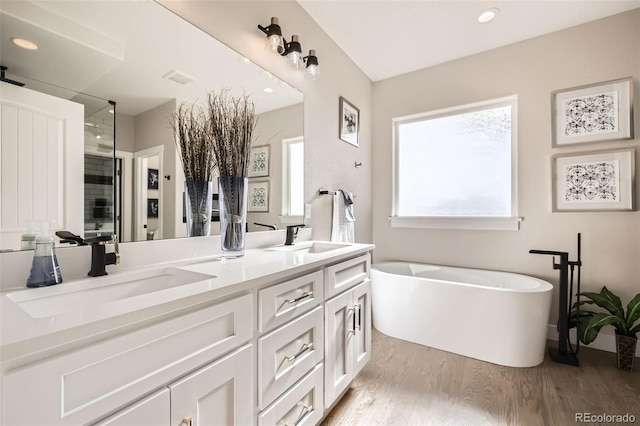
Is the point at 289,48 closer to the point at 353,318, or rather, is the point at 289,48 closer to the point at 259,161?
the point at 259,161

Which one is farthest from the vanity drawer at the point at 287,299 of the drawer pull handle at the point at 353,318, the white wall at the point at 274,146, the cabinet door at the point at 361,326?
the white wall at the point at 274,146

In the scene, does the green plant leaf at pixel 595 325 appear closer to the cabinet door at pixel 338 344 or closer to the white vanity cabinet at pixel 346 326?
the white vanity cabinet at pixel 346 326

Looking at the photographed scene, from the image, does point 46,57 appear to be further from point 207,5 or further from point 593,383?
point 593,383

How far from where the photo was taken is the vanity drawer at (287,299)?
980 millimetres

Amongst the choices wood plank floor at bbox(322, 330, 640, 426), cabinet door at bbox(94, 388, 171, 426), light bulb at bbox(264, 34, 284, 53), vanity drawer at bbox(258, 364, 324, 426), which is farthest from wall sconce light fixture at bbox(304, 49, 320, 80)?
wood plank floor at bbox(322, 330, 640, 426)

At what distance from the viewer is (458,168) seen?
2.90 meters

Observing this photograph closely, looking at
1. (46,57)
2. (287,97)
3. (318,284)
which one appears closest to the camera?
(46,57)

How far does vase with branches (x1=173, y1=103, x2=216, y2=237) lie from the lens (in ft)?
4.27

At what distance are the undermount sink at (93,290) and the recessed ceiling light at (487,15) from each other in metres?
2.67

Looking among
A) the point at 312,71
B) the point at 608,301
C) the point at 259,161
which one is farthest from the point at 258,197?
the point at 608,301

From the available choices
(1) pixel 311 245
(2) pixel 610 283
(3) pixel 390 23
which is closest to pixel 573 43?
(3) pixel 390 23

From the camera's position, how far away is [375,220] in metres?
3.30

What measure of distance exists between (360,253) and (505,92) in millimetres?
2229

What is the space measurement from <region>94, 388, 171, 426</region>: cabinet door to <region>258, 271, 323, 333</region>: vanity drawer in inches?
13.1
